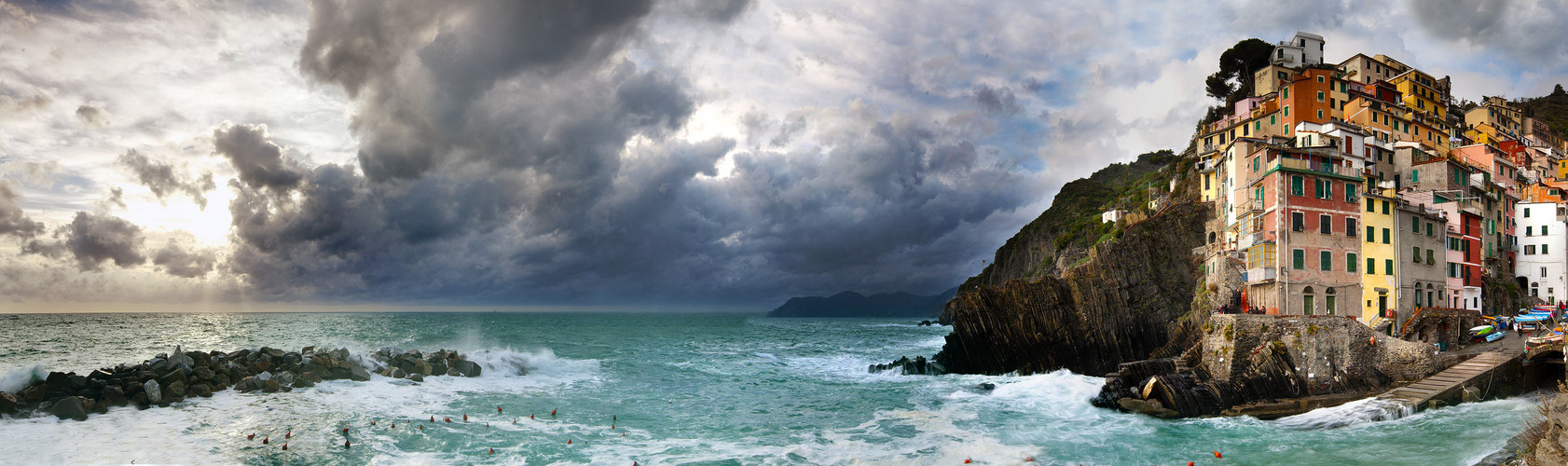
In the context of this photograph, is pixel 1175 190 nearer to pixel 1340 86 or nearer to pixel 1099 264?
pixel 1340 86

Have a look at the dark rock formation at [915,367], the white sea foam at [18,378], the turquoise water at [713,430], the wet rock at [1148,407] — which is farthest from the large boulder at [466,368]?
the wet rock at [1148,407]

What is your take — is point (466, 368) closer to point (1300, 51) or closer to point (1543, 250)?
point (1543, 250)

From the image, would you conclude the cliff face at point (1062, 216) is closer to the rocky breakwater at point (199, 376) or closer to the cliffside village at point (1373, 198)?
the cliffside village at point (1373, 198)

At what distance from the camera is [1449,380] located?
28750 mm

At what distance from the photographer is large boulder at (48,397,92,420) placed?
23250mm

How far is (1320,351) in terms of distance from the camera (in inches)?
1240

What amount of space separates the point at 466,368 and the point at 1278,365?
3821 cm

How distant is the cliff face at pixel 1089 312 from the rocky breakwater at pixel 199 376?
28.8 m

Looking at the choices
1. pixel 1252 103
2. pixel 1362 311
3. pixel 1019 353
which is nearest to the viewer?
pixel 1362 311

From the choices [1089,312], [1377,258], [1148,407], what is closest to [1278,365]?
[1148,407]

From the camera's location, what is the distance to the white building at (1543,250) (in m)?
51.3

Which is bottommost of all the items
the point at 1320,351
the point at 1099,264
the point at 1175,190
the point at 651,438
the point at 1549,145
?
the point at 651,438

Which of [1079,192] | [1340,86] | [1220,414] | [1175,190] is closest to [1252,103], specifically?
[1340,86]

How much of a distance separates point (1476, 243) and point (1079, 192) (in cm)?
5849
